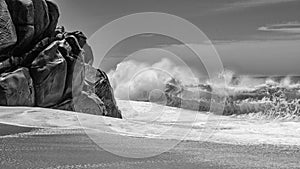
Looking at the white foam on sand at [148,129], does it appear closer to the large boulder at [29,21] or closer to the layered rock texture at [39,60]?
the layered rock texture at [39,60]

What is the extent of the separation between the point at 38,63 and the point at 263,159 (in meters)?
9.88

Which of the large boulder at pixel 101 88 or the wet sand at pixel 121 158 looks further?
the large boulder at pixel 101 88

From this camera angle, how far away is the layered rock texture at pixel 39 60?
43.3ft

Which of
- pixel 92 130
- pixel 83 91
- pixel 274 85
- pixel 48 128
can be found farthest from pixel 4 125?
pixel 274 85

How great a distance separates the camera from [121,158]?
6344 millimetres

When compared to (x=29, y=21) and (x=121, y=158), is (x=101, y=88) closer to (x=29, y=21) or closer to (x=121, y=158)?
(x=29, y=21)

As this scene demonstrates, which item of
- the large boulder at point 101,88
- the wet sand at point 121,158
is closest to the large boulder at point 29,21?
the large boulder at point 101,88

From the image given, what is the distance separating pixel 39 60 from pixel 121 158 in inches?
353

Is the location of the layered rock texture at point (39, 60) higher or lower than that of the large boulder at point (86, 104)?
higher

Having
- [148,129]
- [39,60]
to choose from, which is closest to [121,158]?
[148,129]

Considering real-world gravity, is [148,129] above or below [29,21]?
below

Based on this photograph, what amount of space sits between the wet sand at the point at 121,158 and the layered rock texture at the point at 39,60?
573cm

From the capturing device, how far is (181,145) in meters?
7.97

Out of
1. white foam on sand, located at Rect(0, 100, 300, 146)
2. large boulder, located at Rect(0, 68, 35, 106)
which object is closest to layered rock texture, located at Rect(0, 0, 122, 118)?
large boulder, located at Rect(0, 68, 35, 106)
